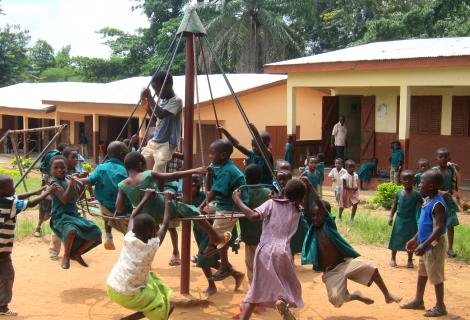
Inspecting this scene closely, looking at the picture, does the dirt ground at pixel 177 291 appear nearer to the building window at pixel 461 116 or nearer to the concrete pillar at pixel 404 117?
the concrete pillar at pixel 404 117

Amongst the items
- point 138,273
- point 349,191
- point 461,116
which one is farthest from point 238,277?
point 461,116

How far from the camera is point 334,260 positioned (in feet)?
18.4

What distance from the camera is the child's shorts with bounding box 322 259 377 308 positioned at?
5.42 m

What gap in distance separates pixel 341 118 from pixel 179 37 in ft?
38.2

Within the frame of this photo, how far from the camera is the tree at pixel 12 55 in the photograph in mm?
38969

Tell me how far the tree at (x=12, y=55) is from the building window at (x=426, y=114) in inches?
1163

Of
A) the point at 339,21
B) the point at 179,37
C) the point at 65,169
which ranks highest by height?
the point at 339,21

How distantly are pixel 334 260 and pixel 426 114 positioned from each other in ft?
37.5

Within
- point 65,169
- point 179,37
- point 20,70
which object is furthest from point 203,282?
point 20,70

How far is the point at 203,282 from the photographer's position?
23.3 feet

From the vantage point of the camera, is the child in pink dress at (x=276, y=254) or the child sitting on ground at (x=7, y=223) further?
the child sitting on ground at (x=7, y=223)

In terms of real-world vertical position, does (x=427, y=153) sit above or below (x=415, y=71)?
below

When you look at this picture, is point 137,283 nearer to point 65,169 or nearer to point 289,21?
point 65,169

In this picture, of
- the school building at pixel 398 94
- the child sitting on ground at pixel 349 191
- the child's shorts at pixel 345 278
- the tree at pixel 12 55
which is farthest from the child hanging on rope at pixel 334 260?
the tree at pixel 12 55
